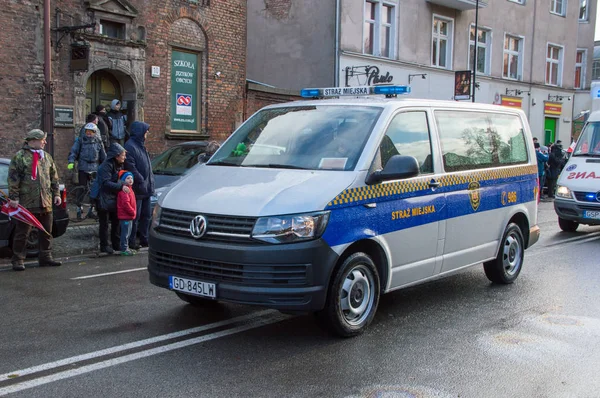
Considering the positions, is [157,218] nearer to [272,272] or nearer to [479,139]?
[272,272]

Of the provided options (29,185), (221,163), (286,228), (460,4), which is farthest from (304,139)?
(460,4)

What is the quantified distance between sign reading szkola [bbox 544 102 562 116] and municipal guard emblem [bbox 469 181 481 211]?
29322 millimetres

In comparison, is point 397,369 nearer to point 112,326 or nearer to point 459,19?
point 112,326

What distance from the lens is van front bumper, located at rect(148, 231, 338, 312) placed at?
16.3 ft

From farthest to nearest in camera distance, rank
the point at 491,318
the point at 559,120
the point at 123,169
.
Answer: the point at 559,120
the point at 123,169
the point at 491,318

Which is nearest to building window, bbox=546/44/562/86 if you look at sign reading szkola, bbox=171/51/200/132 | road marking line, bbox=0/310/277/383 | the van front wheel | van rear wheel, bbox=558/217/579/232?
sign reading szkola, bbox=171/51/200/132

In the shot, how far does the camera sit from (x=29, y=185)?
856cm

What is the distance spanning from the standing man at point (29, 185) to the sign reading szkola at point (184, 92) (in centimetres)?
931

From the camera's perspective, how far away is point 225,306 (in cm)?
650

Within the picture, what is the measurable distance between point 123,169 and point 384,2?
1776cm

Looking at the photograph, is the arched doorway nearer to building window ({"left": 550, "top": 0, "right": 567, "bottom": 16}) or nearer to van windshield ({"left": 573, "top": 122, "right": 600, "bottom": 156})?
van windshield ({"left": 573, "top": 122, "right": 600, "bottom": 156})

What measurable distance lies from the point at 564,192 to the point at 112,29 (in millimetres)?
11128

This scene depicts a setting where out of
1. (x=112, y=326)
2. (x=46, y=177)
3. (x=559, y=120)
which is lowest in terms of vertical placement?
(x=112, y=326)

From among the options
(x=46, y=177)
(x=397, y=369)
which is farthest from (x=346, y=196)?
(x=46, y=177)
